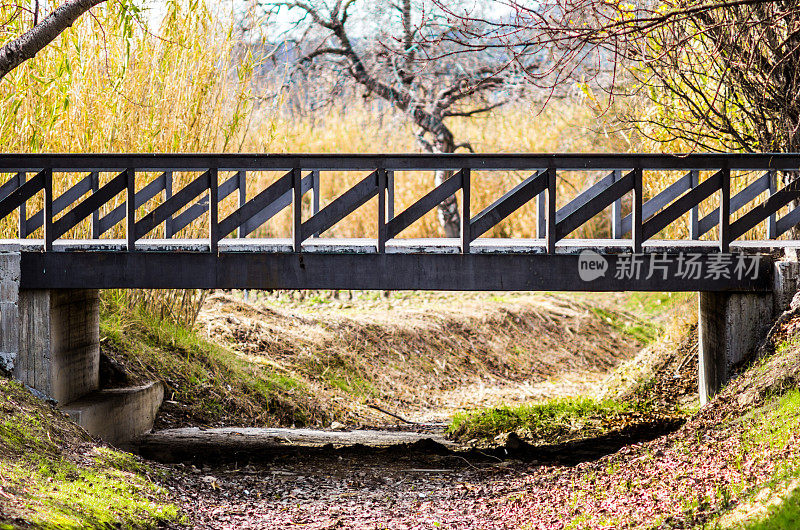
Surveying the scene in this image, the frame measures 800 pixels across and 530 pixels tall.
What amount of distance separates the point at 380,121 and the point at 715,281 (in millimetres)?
12970

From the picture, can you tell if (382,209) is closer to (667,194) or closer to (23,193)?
(23,193)

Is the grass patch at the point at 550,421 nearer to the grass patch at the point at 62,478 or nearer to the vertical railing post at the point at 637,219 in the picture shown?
the vertical railing post at the point at 637,219

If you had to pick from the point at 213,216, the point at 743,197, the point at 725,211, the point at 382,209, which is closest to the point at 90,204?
the point at 213,216

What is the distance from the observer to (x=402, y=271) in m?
7.90

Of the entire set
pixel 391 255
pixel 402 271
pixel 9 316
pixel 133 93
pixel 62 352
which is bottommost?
pixel 62 352

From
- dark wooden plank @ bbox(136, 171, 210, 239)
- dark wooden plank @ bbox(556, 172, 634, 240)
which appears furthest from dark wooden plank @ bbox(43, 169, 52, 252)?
dark wooden plank @ bbox(556, 172, 634, 240)

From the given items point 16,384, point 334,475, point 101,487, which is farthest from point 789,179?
point 16,384

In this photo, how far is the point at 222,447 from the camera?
8766mm

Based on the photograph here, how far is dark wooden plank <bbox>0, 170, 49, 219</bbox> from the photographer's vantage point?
317 inches

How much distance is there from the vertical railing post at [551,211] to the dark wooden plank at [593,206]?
0.36 ft

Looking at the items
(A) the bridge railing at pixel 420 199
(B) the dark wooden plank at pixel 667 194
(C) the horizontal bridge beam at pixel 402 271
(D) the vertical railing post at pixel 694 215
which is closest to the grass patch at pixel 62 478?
(C) the horizontal bridge beam at pixel 402 271

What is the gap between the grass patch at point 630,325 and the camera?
58.9 ft

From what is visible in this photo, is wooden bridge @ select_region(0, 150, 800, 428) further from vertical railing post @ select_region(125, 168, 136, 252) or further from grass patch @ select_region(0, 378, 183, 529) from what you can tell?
grass patch @ select_region(0, 378, 183, 529)

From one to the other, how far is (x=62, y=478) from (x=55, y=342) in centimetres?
248
